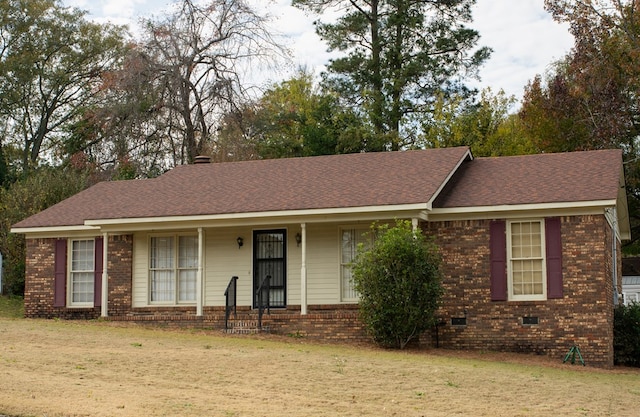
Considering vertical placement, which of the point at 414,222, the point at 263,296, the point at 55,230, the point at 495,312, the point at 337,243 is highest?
the point at 55,230

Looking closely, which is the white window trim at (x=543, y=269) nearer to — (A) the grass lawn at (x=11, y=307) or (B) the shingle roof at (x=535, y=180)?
(B) the shingle roof at (x=535, y=180)

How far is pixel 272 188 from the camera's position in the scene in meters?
25.0

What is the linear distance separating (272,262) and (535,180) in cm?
680

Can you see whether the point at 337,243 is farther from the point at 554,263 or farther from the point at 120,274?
the point at 120,274

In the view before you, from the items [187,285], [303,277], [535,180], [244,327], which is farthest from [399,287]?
[187,285]

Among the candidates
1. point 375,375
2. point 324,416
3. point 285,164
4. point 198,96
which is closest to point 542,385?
point 375,375

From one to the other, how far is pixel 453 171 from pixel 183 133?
19.3m

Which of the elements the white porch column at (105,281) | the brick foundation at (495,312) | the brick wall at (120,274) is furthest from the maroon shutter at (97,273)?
the brick foundation at (495,312)

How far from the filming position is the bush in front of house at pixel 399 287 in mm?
20375

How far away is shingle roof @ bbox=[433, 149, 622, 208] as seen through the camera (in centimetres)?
2131

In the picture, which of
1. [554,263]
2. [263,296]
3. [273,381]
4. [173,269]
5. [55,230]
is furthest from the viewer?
[55,230]

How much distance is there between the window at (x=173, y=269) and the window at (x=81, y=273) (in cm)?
210

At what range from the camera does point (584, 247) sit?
2106 cm

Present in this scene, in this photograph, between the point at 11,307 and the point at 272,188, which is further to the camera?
the point at 11,307
